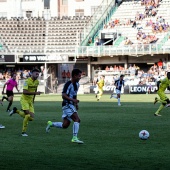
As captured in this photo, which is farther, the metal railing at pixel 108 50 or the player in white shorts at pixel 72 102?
the metal railing at pixel 108 50

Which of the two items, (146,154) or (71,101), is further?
(71,101)

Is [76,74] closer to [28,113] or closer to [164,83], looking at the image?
[28,113]

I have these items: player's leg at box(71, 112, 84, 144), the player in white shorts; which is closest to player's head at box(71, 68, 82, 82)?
the player in white shorts

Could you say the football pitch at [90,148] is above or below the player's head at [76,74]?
below

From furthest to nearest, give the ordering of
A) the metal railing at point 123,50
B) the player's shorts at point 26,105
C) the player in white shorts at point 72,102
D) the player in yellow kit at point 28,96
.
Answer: the metal railing at point 123,50 → the player's shorts at point 26,105 → the player in yellow kit at point 28,96 → the player in white shorts at point 72,102

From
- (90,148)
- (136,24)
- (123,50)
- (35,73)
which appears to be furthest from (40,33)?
(90,148)

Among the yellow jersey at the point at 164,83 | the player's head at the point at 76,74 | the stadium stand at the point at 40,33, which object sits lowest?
the yellow jersey at the point at 164,83

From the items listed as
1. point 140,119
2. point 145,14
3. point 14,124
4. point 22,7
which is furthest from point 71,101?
point 22,7

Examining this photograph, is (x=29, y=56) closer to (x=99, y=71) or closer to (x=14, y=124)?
(x=99, y=71)

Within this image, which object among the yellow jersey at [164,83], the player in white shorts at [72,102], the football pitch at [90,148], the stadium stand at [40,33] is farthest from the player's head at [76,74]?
the stadium stand at [40,33]

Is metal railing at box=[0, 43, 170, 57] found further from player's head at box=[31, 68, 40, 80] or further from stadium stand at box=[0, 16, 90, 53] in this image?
player's head at box=[31, 68, 40, 80]

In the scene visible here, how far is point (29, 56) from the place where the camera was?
5994 centimetres

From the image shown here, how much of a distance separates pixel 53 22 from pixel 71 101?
51.8 m

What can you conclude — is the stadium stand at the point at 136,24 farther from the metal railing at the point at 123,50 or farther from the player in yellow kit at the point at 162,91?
the player in yellow kit at the point at 162,91
